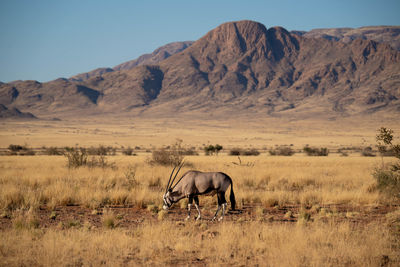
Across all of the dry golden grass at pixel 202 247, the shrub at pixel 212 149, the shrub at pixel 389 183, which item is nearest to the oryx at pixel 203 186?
the dry golden grass at pixel 202 247

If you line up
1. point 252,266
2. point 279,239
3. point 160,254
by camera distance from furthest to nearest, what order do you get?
point 279,239 < point 160,254 < point 252,266

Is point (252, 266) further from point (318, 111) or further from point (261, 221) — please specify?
point (318, 111)

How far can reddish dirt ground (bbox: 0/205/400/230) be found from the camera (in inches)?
389

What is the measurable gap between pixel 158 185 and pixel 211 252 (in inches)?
404

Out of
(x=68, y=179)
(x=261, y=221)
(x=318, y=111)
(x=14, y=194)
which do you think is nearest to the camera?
(x=261, y=221)

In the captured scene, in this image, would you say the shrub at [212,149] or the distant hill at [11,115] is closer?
the shrub at [212,149]

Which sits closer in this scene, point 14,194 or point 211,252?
point 211,252

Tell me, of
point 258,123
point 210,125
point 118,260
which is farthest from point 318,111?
point 118,260

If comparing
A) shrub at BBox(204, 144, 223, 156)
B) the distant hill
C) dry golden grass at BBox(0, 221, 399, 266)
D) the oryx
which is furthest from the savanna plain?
the distant hill

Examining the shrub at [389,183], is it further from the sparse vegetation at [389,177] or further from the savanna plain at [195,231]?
the savanna plain at [195,231]

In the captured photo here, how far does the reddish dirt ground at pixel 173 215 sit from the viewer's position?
9.89 metres

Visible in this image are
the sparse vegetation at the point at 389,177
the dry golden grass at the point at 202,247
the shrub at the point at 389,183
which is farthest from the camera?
the shrub at the point at 389,183

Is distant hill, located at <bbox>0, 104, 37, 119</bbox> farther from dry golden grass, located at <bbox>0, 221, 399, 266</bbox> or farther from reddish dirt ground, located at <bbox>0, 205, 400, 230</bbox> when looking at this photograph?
dry golden grass, located at <bbox>0, 221, 399, 266</bbox>

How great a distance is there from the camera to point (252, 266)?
666cm
